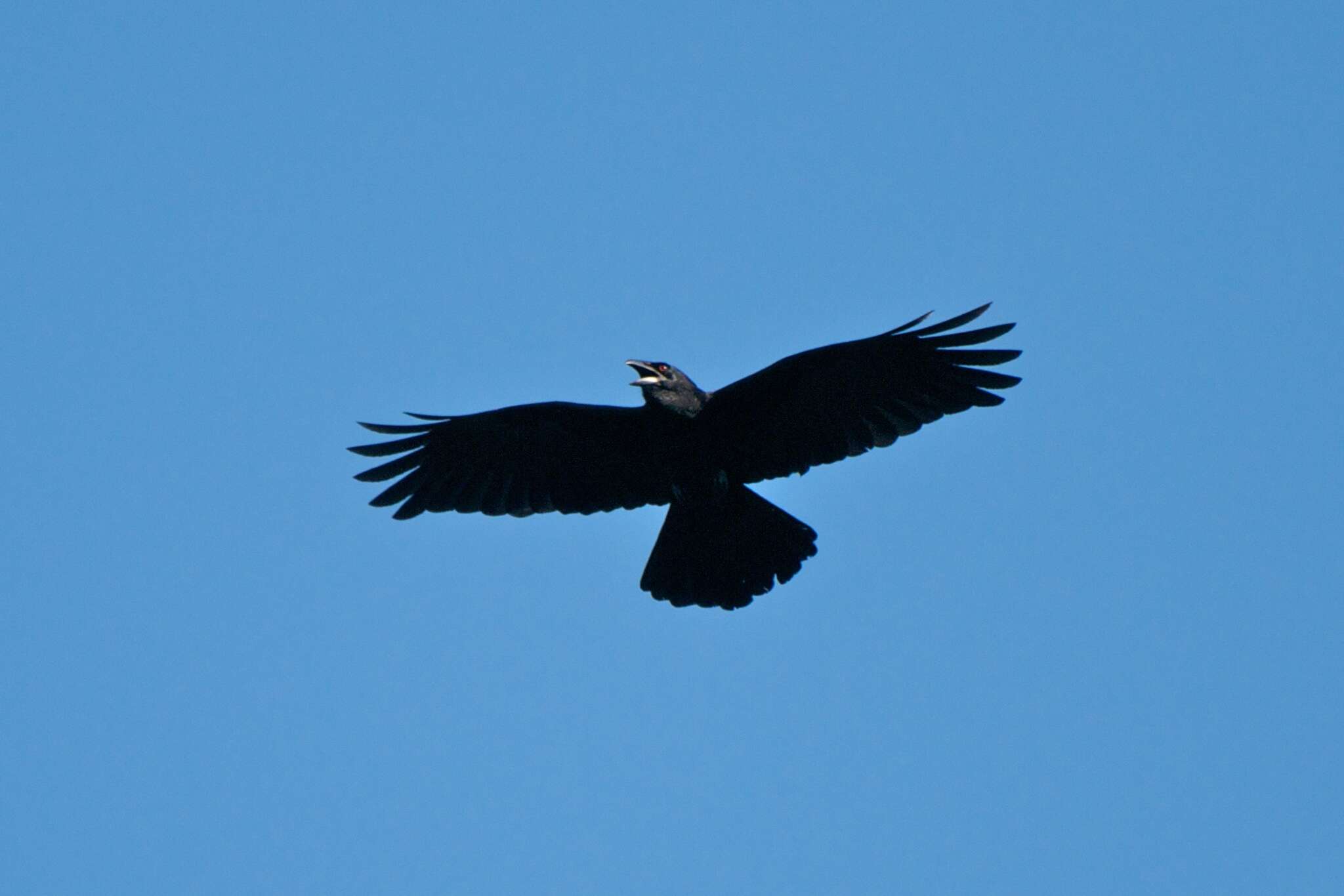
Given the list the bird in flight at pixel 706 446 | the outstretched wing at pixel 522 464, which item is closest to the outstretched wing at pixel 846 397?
the bird in flight at pixel 706 446

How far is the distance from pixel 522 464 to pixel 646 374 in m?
1.47

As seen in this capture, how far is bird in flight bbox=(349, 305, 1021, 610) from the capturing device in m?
12.6

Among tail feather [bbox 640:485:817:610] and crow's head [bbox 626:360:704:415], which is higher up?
crow's head [bbox 626:360:704:415]

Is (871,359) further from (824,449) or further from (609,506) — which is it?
(609,506)

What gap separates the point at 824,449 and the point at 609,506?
167 centimetres

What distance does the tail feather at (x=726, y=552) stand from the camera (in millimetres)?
13047

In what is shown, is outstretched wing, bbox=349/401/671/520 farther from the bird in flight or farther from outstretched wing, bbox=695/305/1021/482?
outstretched wing, bbox=695/305/1021/482

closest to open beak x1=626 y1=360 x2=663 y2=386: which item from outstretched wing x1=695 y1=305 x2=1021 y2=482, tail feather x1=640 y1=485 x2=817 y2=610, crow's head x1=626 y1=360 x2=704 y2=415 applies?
crow's head x1=626 y1=360 x2=704 y2=415

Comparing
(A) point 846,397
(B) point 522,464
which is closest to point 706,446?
(A) point 846,397

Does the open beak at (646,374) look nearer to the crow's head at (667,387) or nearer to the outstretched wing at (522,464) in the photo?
the crow's head at (667,387)

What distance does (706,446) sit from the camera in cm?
1300

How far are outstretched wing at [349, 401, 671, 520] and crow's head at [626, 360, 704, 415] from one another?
0.48 metres

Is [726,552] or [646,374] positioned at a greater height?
[646,374]

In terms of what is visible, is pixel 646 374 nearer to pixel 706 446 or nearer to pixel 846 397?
pixel 706 446
